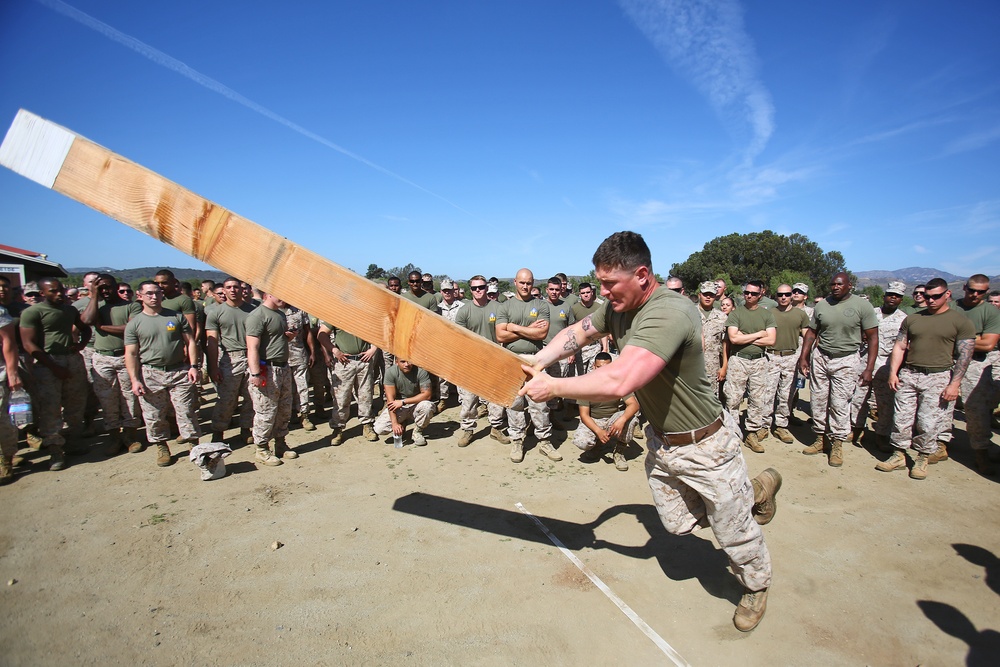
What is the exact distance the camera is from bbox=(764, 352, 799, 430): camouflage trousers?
675 centimetres

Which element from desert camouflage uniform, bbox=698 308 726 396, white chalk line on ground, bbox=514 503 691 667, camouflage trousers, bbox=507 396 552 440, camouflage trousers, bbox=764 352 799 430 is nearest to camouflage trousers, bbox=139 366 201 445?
camouflage trousers, bbox=507 396 552 440

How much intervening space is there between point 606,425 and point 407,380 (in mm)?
3033

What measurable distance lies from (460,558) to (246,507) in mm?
2558

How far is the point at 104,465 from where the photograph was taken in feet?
19.5

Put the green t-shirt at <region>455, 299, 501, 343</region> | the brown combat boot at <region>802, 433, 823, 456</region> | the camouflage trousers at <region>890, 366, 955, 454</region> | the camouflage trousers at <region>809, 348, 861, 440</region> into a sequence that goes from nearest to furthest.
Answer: the camouflage trousers at <region>890, 366, 955, 454</region> < the camouflage trousers at <region>809, 348, 861, 440</region> < the brown combat boot at <region>802, 433, 823, 456</region> < the green t-shirt at <region>455, 299, 501, 343</region>

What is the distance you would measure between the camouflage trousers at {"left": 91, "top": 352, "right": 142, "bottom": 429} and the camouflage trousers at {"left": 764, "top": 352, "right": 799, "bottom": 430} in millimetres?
9278

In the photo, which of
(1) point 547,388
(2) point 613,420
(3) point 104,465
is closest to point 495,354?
(1) point 547,388

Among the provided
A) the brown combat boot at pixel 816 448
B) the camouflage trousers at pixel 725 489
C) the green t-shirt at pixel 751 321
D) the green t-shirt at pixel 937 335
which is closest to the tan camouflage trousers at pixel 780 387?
the green t-shirt at pixel 751 321

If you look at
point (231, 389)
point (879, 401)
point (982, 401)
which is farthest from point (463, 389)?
point (982, 401)

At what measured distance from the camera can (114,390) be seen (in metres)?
6.38

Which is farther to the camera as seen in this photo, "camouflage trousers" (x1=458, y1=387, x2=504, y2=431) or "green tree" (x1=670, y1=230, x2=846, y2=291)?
"green tree" (x1=670, y1=230, x2=846, y2=291)

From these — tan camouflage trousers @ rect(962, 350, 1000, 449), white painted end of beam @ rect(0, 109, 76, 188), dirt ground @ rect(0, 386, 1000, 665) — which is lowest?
dirt ground @ rect(0, 386, 1000, 665)

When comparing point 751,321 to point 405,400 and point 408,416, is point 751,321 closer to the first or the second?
point 405,400

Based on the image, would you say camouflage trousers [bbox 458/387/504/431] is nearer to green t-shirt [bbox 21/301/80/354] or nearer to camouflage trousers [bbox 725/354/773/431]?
camouflage trousers [bbox 725/354/773/431]
